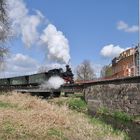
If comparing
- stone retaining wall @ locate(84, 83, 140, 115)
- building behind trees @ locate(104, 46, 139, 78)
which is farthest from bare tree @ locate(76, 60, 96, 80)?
stone retaining wall @ locate(84, 83, 140, 115)

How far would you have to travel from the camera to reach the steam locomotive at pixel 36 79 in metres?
53.9

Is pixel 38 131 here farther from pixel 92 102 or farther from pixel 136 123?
pixel 92 102

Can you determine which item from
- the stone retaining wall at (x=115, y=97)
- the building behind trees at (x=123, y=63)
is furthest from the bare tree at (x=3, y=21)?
the building behind trees at (x=123, y=63)

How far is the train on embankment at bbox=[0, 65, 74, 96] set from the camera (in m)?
53.9

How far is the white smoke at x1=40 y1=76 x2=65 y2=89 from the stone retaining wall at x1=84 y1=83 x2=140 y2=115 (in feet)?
30.4

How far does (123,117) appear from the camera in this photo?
28438 millimetres

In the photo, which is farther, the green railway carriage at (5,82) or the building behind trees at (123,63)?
the building behind trees at (123,63)

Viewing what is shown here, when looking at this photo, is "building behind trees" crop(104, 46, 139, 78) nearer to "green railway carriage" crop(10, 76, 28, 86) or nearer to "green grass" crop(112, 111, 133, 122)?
"green railway carriage" crop(10, 76, 28, 86)

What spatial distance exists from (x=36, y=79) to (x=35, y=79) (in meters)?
0.59

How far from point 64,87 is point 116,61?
53455 millimetres

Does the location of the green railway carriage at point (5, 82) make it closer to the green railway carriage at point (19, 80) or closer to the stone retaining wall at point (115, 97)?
the green railway carriage at point (19, 80)

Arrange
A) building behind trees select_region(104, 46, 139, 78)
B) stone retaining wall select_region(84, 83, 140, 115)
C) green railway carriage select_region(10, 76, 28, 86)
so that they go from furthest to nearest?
building behind trees select_region(104, 46, 139, 78), green railway carriage select_region(10, 76, 28, 86), stone retaining wall select_region(84, 83, 140, 115)

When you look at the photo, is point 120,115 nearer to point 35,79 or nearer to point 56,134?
point 56,134

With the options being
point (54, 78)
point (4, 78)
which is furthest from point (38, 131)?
point (4, 78)
